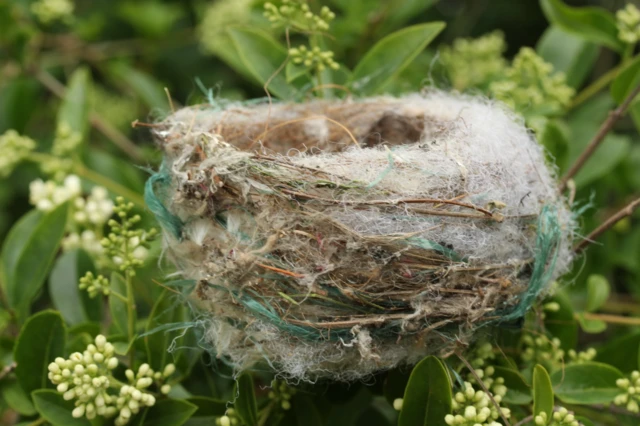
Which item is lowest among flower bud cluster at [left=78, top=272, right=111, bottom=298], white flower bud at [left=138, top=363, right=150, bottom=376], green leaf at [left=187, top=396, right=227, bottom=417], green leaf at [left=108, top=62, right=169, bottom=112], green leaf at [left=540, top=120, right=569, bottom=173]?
green leaf at [left=108, top=62, right=169, bottom=112]

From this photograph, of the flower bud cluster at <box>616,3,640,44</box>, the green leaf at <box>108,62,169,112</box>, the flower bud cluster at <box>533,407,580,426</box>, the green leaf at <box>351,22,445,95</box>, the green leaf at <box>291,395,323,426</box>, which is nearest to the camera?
the flower bud cluster at <box>533,407,580,426</box>

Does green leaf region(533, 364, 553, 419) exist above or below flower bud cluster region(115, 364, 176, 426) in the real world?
above

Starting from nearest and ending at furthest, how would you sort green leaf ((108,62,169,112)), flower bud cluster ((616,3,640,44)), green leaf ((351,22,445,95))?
green leaf ((351,22,445,95))
flower bud cluster ((616,3,640,44))
green leaf ((108,62,169,112))

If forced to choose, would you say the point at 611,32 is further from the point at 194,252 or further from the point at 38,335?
the point at 38,335

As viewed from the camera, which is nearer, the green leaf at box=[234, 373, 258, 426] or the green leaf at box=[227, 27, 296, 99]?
the green leaf at box=[234, 373, 258, 426]

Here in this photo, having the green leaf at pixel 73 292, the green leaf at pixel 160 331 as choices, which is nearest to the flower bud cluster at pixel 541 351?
the green leaf at pixel 160 331

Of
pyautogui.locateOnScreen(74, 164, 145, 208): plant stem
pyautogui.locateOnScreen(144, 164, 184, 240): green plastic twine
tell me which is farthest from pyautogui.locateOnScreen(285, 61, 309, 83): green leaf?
pyautogui.locateOnScreen(74, 164, 145, 208): plant stem

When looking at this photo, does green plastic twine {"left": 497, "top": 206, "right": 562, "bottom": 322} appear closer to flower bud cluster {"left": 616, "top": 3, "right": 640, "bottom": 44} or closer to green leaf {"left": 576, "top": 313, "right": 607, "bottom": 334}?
green leaf {"left": 576, "top": 313, "right": 607, "bottom": 334}

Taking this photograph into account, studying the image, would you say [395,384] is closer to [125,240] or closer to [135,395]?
[135,395]
